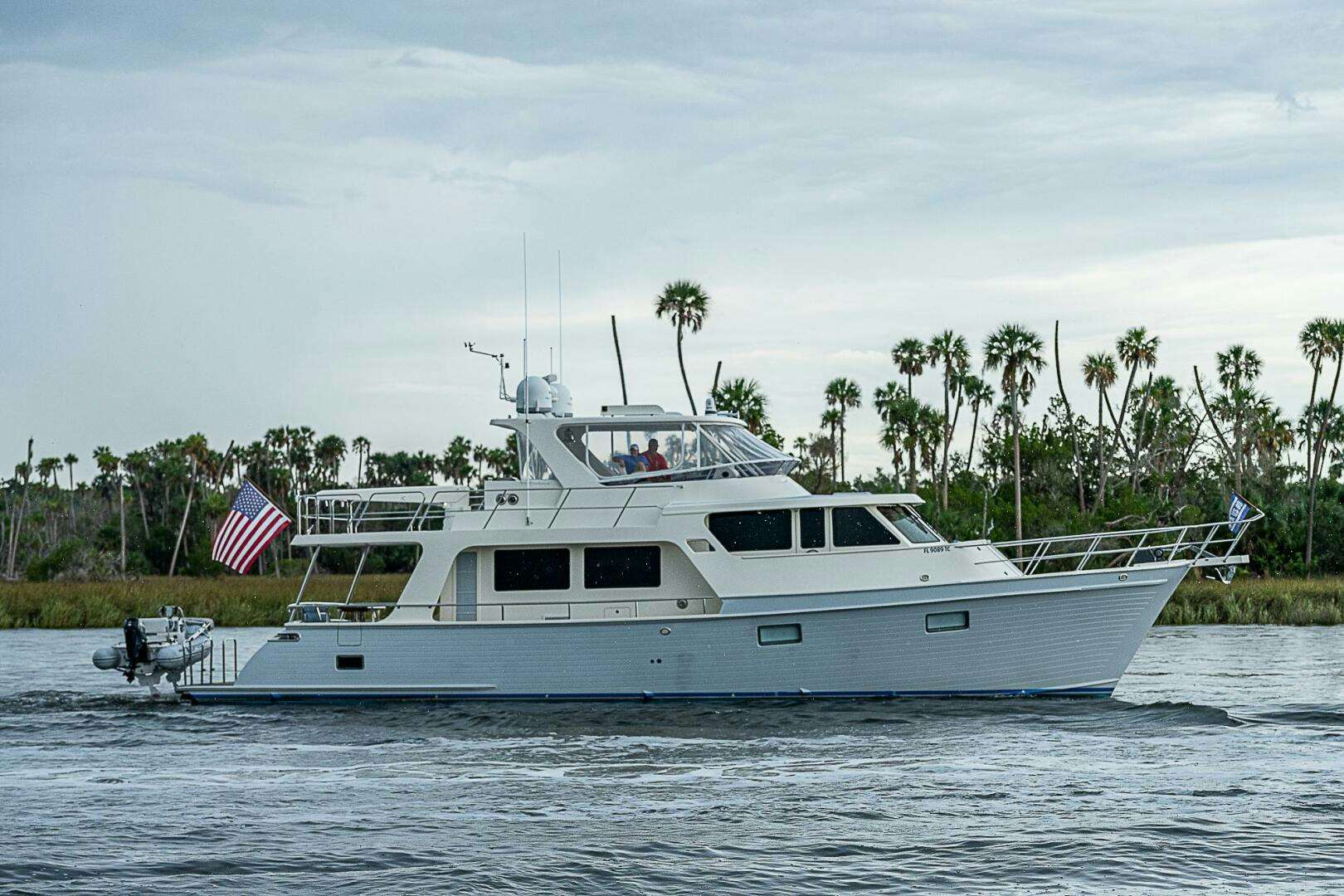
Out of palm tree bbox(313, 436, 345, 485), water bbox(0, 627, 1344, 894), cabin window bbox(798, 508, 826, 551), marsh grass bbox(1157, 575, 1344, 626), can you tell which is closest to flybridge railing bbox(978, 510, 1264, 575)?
marsh grass bbox(1157, 575, 1344, 626)

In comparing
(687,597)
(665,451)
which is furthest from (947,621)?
(665,451)

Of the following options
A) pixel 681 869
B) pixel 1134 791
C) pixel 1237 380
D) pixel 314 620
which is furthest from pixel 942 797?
pixel 1237 380

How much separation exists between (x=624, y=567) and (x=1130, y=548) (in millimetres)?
7227

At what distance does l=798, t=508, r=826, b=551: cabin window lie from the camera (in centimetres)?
1856

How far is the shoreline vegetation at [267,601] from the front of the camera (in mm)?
34469

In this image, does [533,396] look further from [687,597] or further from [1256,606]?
[1256,606]

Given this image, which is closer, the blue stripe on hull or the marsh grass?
the blue stripe on hull

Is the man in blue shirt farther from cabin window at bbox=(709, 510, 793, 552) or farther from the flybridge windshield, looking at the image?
cabin window at bbox=(709, 510, 793, 552)

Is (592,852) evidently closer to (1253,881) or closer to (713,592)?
(1253,881)

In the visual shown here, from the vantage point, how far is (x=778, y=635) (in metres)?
18.0

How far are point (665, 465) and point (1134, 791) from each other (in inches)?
319

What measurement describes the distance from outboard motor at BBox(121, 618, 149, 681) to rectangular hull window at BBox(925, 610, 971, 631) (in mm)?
10338

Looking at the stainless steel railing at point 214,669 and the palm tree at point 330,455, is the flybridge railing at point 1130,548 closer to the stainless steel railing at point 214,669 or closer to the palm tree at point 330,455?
the stainless steel railing at point 214,669

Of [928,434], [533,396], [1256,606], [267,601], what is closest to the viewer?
[533,396]
